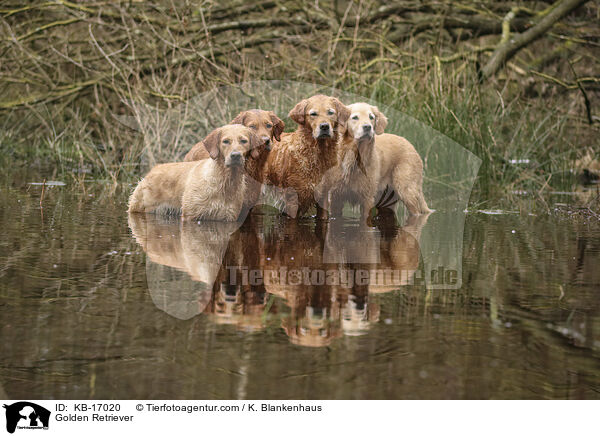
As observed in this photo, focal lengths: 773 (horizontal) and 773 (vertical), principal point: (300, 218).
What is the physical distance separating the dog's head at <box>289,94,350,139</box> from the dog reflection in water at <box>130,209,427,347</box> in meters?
0.84

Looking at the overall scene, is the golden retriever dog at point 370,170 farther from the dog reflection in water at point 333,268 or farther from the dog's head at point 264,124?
the dog's head at point 264,124

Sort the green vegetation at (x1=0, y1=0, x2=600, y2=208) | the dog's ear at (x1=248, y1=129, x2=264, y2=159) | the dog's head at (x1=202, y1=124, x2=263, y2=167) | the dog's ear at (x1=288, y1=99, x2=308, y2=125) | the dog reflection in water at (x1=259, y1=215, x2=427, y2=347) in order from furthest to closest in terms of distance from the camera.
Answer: the green vegetation at (x1=0, y1=0, x2=600, y2=208), the dog's ear at (x1=288, y1=99, x2=308, y2=125), the dog's ear at (x1=248, y1=129, x2=264, y2=159), the dog's head at (x1=202, y1=124, x2=263, y2=167), the dog reflection in water at (x1=259, y1=215, x2=427, y2=347)

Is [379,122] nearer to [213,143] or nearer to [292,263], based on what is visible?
[213,143]

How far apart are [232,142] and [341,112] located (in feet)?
3.33

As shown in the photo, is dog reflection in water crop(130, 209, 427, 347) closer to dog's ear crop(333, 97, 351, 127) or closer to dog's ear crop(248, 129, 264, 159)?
dog's ear crop(248, 129, 264, 159)

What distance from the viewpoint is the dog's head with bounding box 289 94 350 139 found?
674cm

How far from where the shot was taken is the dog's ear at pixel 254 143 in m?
6.77

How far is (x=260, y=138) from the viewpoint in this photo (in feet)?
22.4

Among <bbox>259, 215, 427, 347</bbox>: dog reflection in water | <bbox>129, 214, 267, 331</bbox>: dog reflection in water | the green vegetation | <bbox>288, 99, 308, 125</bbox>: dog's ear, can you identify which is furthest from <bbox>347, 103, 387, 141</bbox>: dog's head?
the green vegetation

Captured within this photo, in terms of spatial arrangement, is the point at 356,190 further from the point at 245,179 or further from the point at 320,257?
the point at 320,257

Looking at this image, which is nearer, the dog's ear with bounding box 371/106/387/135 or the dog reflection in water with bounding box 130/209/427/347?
the dog reflection in water with bounding box 130/209/427/347
